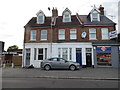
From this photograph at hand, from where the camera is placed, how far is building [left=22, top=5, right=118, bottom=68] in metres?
16.9

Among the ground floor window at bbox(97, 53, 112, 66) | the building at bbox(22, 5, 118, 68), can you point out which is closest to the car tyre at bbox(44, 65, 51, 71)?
the building at bbox(22, 5, 118, 68)

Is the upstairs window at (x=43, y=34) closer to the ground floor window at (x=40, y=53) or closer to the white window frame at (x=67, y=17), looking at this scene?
the ground floor window at (x=40, y=53)

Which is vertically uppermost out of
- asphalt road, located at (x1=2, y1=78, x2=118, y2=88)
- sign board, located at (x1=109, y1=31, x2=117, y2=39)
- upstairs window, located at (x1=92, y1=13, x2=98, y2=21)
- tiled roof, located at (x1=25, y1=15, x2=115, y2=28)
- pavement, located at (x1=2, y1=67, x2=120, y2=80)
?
upstairs window, located at (x1=92, y1=13, x2=98, y2=21)

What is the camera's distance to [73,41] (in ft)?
57.6

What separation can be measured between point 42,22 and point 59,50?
6020 millimetres

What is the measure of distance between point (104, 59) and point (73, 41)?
18.5 feet

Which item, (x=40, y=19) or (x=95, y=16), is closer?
(x=95, y=16)

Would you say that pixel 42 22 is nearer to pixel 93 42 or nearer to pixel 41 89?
pixel 93 42

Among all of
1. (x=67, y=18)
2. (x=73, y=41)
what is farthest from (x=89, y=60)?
(x=67, y=18)

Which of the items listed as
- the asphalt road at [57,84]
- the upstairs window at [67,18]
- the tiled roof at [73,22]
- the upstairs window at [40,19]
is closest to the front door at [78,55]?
the tiled roof at [73,22]

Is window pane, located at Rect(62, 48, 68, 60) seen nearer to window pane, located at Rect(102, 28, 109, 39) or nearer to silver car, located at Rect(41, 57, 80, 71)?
silver car, located at Rect(41, 57, 80, 71)

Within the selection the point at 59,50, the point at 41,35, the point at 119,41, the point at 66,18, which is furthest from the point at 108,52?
the point at 41,35

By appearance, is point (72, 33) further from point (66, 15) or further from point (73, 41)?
point (66, 15)

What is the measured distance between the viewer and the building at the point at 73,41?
16.9m
